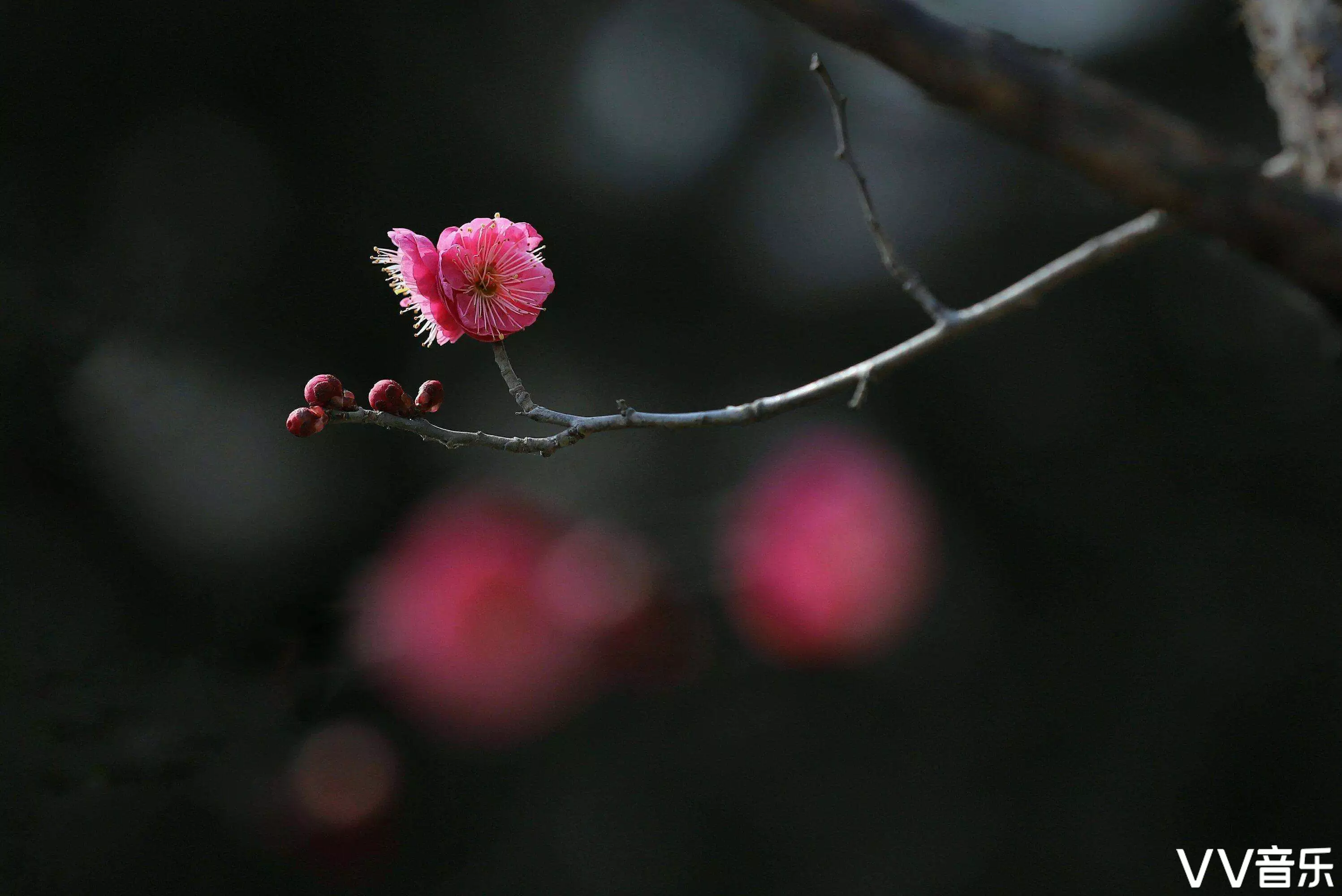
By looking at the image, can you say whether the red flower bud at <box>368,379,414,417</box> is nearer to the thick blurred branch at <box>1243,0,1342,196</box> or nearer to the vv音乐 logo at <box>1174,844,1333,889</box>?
the thick blurred branch at <box>1243,0,1342,196</box>

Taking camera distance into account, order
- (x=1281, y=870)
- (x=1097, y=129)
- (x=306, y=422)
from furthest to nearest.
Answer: (x=1281, y=870)
(x=306, y=422)
(x=1097, y=129)

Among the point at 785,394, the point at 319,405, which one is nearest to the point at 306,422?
the point at 319,405

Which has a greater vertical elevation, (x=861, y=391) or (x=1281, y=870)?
(x=861, y=391)

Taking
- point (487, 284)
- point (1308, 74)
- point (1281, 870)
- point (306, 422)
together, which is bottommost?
point (1281, 870)

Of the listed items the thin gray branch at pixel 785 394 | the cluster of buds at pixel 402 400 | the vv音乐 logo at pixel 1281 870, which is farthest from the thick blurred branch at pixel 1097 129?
the vv音乐 logo at pixel 1281 870

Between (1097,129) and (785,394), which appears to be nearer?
(1097,129)

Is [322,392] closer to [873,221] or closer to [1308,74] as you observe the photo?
[873,221]

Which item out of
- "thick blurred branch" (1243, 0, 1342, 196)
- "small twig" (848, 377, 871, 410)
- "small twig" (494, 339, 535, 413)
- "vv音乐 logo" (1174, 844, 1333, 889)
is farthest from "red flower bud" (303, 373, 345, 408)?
"vv音乐 logo" (1174, 844, 1333, 889)

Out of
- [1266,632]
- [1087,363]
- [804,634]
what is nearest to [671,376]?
[804,634]
